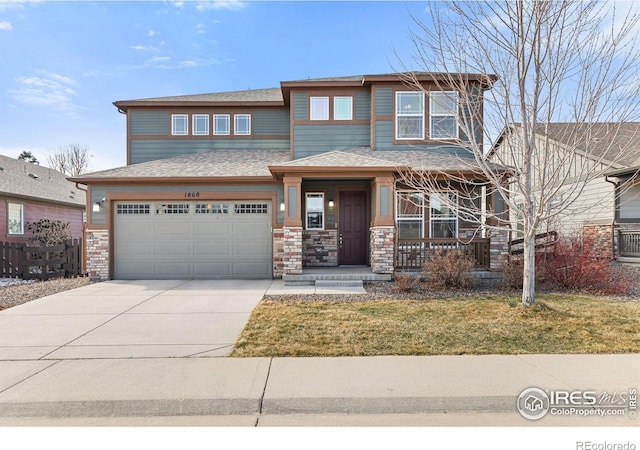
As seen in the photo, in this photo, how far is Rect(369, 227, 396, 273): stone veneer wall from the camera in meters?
9.93

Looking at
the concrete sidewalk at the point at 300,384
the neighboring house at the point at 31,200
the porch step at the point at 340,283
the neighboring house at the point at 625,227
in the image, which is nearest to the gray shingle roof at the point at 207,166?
the porch step at the point at 340,283

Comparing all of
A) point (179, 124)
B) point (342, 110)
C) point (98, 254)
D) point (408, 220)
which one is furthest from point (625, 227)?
point (98, 254)

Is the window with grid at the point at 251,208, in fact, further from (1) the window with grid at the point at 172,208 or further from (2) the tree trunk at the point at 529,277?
(2) the tree trunk at the point at 529,277

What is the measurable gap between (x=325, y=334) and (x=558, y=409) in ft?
9.56

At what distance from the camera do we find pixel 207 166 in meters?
11.9

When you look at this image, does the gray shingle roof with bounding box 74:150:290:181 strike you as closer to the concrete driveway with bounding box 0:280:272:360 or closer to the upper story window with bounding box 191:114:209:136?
the upper story window with bounding box 191:114:209:136

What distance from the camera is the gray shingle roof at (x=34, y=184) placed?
15791 millimetres

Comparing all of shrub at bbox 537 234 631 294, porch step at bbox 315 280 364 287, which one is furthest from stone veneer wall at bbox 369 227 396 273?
shrub at bbox 537 234 631 294

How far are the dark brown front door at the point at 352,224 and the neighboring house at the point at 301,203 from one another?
0.03 meters

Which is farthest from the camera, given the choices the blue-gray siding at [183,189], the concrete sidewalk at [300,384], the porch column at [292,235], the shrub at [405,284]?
the blue-gray siding at [183,189]

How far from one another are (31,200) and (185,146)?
8.82 metres

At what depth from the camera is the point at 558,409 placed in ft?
11.2

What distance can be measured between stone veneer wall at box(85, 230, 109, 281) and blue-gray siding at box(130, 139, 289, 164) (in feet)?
11.4

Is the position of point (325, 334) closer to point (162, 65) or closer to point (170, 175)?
point (170, 175)
